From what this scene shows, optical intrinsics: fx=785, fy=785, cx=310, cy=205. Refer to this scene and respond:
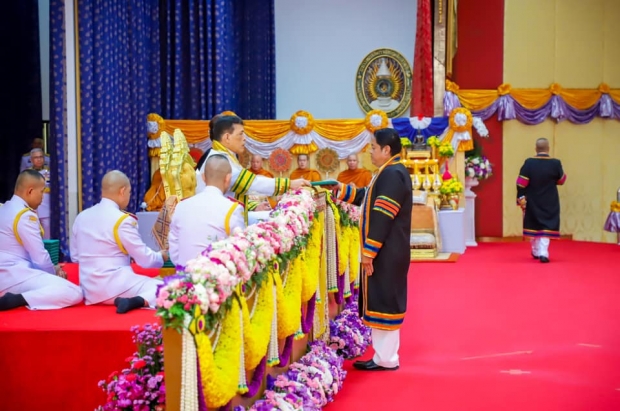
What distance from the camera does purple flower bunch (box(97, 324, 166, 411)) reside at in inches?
147

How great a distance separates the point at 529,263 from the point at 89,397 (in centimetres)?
699

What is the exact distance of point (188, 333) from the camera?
2852mm

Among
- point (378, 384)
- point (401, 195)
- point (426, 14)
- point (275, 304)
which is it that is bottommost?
point (378, 384)

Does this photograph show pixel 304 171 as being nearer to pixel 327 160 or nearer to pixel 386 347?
pixel 327 160

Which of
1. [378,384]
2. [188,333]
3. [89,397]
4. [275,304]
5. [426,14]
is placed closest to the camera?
[188,333]

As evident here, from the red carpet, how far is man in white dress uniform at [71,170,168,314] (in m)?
1.52

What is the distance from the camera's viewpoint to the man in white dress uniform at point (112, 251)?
5.01 metres

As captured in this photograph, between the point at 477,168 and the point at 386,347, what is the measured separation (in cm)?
806

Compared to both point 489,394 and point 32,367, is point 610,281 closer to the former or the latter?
point 489,394

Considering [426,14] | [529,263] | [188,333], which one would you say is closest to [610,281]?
[529,263]

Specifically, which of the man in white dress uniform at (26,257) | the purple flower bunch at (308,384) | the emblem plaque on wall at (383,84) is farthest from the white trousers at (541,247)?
the man in white dress uniform at (26,257)

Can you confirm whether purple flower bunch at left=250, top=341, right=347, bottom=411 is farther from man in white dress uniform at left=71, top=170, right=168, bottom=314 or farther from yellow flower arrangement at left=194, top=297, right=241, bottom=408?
man in white dress uniform at left=71, top=170, right=168, bottom=314

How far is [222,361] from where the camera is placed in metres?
3.15

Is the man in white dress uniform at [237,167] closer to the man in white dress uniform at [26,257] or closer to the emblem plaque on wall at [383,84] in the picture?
the man in white dress uniform at [26,257]
